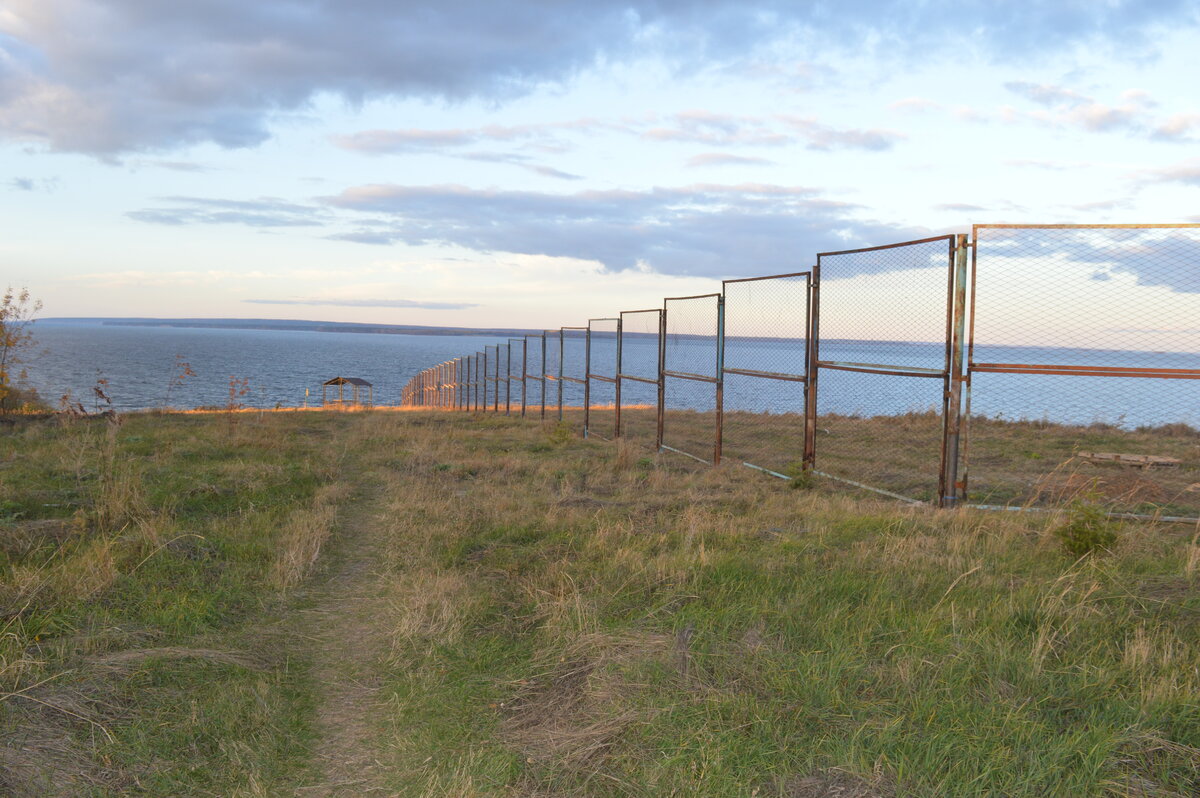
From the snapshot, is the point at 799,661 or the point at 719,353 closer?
the point at 799,661

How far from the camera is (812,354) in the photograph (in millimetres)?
10258

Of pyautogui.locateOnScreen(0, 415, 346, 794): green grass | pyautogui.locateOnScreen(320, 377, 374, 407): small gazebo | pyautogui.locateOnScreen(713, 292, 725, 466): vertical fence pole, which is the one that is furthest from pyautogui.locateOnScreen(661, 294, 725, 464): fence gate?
pyautogui.locateOnScreen(320, 377, 374, 407): small gazebo

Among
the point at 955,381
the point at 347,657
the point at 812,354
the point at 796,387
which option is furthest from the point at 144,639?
the point at 796,387

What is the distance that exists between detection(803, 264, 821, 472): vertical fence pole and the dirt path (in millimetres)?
5696

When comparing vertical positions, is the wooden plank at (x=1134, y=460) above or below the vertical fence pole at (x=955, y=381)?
below

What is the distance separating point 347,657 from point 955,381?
632cm

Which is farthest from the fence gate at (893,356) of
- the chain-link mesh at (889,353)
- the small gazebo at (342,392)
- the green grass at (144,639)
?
the small gazebo at (342,392)

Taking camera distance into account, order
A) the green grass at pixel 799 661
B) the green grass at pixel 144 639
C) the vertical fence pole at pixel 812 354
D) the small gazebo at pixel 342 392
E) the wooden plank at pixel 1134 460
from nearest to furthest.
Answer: the green grass at pixel 799 661
the green grass at pixel 144 639
the vertical fence pole at pixel 812 354
the wooden plank at pixel 1134 460
the small gazebo at pixel 342 392

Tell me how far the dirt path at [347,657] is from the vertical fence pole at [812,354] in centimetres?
570

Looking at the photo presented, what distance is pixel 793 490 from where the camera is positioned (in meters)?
9.95

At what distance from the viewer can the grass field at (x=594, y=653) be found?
3379mm

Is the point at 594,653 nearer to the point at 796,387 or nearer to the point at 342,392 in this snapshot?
the point at 342,392

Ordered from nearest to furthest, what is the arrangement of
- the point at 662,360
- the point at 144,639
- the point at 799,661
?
the point at 799,661 → the point at 144,639 → the point at 662,360

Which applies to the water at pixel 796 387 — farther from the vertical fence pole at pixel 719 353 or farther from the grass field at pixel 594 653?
the grass field at pixel 594 653
